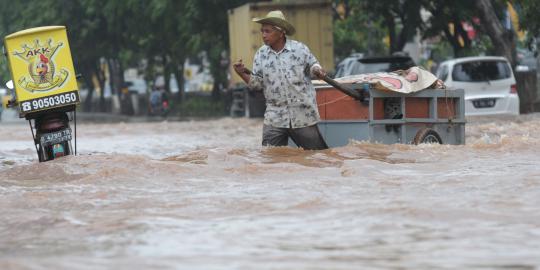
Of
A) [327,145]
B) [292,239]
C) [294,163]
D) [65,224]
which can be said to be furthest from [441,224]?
[327,145]

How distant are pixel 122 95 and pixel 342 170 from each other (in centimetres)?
4408

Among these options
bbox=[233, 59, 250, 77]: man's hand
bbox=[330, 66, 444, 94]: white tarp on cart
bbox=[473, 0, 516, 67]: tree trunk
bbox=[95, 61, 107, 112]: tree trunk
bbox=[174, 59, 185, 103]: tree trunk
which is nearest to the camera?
bbox=[233, 59, 250, 77]: man's hand

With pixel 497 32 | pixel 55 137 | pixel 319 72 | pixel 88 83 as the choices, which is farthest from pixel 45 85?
pixel 88 83

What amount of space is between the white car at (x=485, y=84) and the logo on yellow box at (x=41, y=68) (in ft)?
41.7

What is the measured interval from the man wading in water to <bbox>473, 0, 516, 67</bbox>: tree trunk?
16.7 m

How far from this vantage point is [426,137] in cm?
1291

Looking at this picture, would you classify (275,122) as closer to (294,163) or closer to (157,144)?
(294,163)

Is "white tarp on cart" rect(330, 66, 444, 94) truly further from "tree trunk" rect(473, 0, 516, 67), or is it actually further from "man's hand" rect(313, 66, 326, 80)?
"tree trunk" rect(473, 0, 516, 67)

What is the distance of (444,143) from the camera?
13.4 metres

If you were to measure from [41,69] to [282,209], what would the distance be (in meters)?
4.63

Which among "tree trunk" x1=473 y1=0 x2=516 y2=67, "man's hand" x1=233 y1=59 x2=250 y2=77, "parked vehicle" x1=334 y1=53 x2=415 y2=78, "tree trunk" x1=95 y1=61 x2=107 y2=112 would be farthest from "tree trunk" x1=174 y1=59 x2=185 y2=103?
"man's hand" x1=233 y1=59 x2=250 y2=77

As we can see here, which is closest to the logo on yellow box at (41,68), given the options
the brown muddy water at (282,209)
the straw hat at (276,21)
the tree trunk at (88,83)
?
the brown muddy water at (282,209)

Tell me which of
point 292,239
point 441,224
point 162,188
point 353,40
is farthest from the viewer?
point 353,40

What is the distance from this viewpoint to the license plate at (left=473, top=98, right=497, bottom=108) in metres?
23.9
